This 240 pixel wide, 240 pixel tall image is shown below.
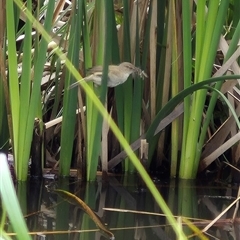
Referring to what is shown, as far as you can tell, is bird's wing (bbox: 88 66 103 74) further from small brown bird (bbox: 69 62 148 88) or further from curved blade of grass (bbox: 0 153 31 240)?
curved blade of grass (bbox: 0 153 31 240)

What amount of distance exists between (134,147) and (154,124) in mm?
138

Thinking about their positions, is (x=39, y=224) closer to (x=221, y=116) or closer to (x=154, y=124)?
(x=154, y=124)

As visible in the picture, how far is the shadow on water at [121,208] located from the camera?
160cm

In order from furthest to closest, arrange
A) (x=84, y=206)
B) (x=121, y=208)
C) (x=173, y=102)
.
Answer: (x=173, y=102), (x=121, y=208), (x=84, y=206)

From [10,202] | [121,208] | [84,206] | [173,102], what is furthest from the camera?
[173,102]

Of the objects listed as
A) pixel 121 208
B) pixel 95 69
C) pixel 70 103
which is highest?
pixel 95 69

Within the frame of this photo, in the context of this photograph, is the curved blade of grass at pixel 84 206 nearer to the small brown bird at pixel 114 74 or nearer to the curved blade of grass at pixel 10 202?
the small brown bird at pixel 114 74

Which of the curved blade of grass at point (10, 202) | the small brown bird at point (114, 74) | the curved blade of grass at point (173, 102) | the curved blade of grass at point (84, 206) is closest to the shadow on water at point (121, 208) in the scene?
the curved blade of grass at point (84, 206)

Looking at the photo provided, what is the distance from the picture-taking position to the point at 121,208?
6.24 ft

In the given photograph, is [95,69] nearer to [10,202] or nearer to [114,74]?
[114,74]

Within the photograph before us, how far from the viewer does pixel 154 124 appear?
2139 mm

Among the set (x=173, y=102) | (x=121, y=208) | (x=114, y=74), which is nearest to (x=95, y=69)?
(x=114, y=74)

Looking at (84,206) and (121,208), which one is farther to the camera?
(121,208)

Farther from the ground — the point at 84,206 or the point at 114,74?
the point at 114,74
